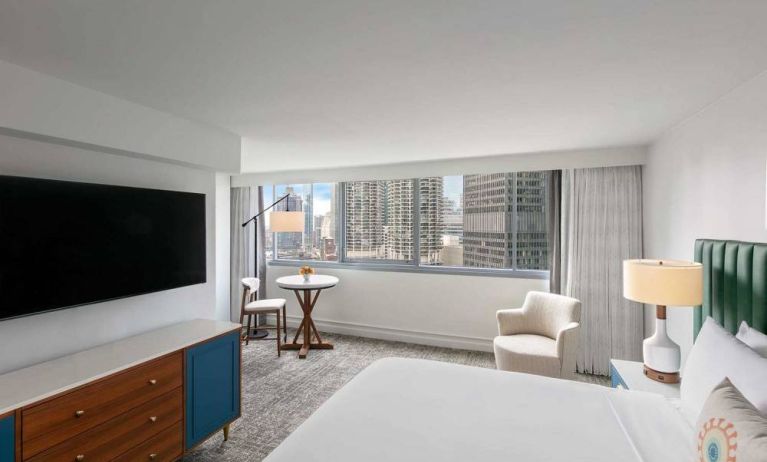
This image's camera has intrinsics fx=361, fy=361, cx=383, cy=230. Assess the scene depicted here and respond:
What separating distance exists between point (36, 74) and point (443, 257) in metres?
4.14

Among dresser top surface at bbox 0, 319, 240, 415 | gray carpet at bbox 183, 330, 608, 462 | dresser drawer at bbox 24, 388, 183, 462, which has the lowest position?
gray carpet at bbox 183, 330, 608, 462

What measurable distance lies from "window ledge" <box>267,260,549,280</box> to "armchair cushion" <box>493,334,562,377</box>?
40.7 inches

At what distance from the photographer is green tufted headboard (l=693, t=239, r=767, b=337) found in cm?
168

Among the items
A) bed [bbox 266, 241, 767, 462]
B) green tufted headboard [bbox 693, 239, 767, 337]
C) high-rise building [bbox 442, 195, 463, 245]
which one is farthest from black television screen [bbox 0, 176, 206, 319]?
green tufted headboard [bbox 693, 239, 767, 337]

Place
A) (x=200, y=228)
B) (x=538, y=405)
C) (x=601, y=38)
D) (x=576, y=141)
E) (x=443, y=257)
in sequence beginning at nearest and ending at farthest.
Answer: (x=601, y=38) → (x=538, y=405) → (x=200, y=228) → (x=576, y=141) → (x=443, y=257)

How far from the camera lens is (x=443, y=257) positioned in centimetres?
487

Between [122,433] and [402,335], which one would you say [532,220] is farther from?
[122,433]

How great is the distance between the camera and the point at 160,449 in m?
2.17

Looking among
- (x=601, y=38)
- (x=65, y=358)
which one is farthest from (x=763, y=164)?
(x=65, y=358)

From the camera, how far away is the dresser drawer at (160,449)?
2.02 metres

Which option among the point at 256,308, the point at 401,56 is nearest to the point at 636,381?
the point at 401,56

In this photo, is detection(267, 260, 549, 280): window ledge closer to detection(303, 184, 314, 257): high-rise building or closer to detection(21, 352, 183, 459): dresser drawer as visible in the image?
detection(303, 184, 314, 257): high-rise building

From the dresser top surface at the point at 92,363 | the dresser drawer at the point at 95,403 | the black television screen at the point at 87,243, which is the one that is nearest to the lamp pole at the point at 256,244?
the black television screen at the point at 87,243

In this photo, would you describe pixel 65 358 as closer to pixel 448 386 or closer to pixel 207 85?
pixel 207 85
